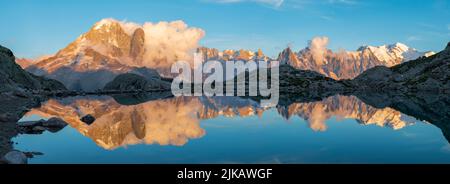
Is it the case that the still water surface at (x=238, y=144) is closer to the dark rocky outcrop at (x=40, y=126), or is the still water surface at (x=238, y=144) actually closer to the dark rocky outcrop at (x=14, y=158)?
the dark rocky outcrop at (x=40, y=126)

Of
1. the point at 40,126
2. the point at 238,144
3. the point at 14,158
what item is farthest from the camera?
the point at 40,126

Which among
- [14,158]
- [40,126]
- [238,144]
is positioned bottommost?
[238,144]

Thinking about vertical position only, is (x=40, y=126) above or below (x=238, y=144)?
above

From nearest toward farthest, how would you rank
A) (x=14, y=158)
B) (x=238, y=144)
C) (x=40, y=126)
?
(x=14, y=158), (x=238, y=144), (x=40, y=126)

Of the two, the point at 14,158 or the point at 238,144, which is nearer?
the point at 14,158

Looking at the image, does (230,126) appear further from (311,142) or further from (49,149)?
(49,149)

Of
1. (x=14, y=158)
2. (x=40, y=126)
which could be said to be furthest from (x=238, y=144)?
(x=40, y=126)

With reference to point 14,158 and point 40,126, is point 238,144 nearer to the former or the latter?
point 14,158

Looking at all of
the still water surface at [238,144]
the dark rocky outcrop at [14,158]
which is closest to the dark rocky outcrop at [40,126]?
the still water surface at [238,144]

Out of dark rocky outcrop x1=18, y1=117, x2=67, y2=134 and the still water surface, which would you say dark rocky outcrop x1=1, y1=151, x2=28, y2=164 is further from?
dark rocky outcrop x1=18, y1=117, x2=67, y2=134

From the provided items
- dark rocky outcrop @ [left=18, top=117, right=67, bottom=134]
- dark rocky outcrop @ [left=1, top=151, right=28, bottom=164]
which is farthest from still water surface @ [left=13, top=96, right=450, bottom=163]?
dark rocky outcrop @ [left=1, top=151, right=28, bottom=164]
